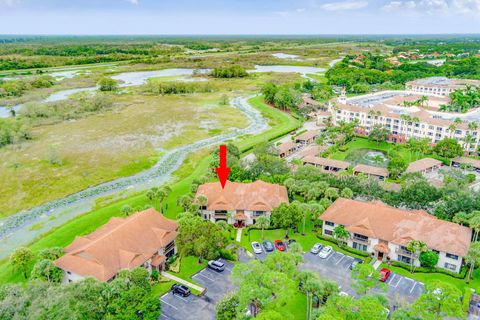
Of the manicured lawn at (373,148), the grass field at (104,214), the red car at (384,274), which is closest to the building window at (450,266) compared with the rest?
the red car at (384,274)

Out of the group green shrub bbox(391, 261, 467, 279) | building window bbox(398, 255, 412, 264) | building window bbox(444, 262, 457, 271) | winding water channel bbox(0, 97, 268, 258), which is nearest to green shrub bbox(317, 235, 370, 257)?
green shrub bbox(391, 261, 467, 279)

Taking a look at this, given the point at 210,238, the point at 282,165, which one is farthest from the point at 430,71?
the point at 210,238

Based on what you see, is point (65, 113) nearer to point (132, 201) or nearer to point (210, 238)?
point (132, 201)

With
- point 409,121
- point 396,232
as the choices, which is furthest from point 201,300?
point 409,121

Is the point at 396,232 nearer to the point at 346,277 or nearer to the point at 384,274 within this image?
the point at 384,274

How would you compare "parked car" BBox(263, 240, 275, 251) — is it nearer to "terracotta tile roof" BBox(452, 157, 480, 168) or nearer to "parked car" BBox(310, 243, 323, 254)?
"parked car" BBox(310, 243, 323, 254)

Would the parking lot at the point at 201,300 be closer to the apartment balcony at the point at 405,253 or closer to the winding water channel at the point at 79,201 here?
the apartment balcony at the point at 405,253
